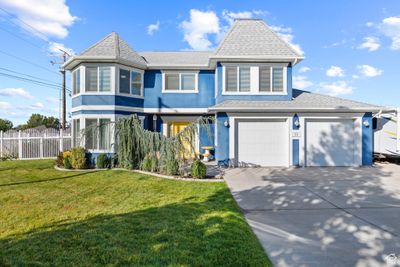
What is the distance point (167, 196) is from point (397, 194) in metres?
7.08

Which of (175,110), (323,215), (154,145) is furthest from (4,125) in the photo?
(323,215)

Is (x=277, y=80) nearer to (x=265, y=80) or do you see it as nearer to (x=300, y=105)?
(x=265, y=80)

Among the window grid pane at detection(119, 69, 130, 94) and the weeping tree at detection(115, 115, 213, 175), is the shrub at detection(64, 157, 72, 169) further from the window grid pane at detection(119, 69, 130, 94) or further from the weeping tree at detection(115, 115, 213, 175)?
the window grid pane at detection(119, 69, 130, 94)

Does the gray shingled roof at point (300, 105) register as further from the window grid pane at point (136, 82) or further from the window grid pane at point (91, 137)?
the window grid pane at point (91, 137)

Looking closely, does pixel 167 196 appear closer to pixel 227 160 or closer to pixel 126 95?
pixel 227 160

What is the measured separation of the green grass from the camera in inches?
139

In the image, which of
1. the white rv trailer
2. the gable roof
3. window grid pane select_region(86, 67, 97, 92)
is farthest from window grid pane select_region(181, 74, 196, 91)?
the white rv trailer

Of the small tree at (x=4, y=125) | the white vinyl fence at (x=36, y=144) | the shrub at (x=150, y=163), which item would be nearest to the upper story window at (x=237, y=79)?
the shrub at (x=150, y=163)

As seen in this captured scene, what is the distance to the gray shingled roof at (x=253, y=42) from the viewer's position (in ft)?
43.7

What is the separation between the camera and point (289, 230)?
475 centimetres

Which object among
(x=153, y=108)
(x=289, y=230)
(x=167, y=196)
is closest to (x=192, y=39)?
(x=153, y=108)

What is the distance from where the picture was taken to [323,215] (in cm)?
558

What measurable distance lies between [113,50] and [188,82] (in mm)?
4780

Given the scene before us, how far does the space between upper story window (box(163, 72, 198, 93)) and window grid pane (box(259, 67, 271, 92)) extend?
4.13 m
